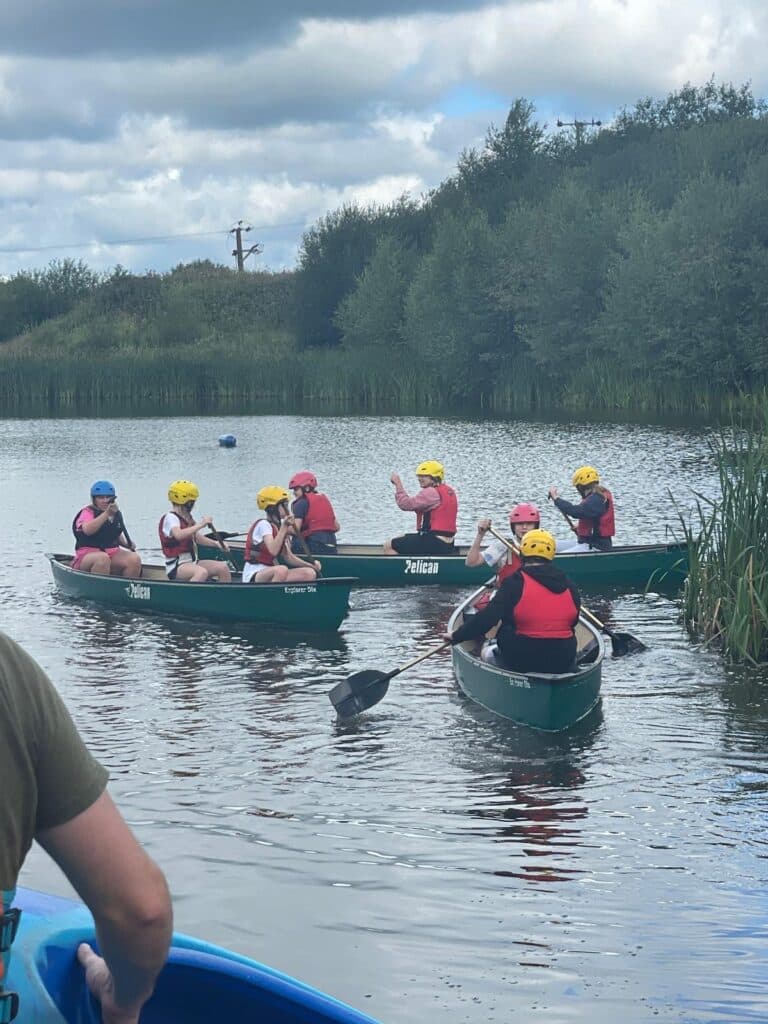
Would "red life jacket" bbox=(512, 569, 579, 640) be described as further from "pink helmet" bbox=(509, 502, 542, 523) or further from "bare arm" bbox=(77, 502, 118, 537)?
"bare arm" bbox=(77, 502, 118, 537)

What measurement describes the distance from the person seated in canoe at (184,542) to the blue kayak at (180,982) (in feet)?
40.7

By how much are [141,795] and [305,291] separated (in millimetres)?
71756

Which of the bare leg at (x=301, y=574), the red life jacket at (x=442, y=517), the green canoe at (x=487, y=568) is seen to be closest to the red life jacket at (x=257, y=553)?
the bare leg at (x=301, y=574)

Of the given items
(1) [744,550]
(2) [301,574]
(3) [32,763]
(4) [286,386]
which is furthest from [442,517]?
(4) [286,386]

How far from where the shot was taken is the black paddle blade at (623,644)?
44.5ft

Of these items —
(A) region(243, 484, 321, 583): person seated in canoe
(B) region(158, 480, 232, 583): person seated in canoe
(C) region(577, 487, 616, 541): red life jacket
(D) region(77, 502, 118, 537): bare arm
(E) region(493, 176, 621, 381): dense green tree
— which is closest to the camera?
(A) region(243, 484, 321, 583): person seated in canoe

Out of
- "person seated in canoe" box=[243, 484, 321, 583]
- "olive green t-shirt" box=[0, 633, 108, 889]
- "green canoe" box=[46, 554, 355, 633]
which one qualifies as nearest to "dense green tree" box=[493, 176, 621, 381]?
"green canoe" box=[46, 554, 355, 633]

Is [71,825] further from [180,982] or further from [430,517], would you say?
[430,517]

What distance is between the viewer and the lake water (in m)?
6.68

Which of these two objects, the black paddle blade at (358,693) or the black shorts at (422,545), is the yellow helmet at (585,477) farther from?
the black paddle blade at (358,693)

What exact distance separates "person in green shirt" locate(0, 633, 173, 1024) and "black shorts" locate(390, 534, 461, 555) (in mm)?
15205

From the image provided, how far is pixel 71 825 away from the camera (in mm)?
2695

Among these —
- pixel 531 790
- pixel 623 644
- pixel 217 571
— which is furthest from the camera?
pixel 217 571

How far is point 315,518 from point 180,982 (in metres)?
14.5
